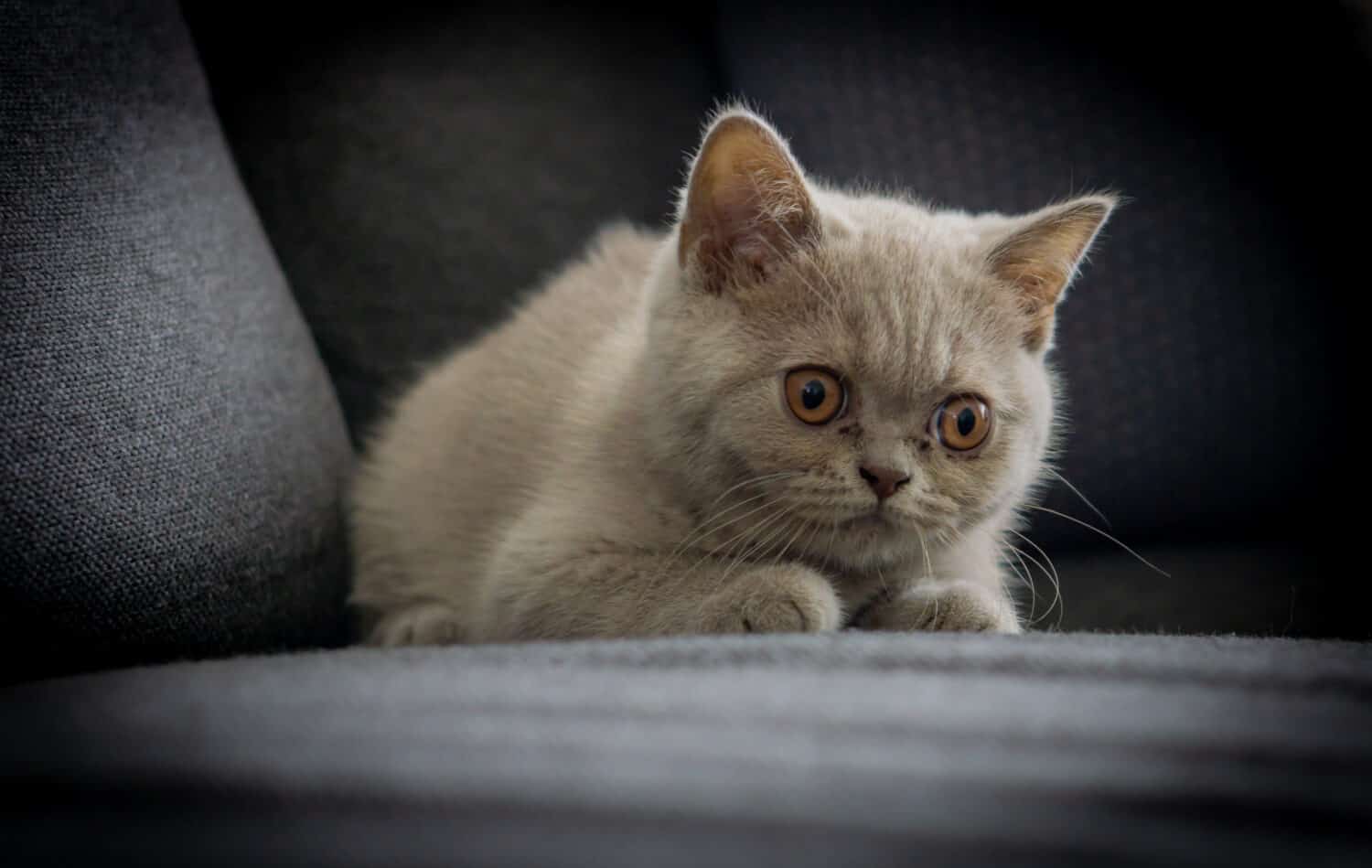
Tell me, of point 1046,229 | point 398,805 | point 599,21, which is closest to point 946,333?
Result: point 1046,229

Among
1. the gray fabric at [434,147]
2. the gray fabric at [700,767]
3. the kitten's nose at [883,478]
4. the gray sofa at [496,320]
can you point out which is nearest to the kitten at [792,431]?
the kitten's nose at [883,478]

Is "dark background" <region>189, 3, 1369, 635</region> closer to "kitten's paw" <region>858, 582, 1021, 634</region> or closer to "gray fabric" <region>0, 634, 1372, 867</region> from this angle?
"kitten's paw" <region>858, 582, 1021, 634</region>

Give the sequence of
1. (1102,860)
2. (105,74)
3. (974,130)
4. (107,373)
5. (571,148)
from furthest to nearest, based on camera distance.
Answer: (571,148), (974,130), (105,74), (107,373), (1102,860)

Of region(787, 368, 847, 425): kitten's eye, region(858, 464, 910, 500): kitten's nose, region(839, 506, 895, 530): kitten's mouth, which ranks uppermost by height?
region(787, 368, 847, 425): kitten's eye

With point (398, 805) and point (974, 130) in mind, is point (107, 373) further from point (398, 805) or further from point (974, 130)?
point (974, 130)

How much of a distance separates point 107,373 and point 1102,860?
2.71 feet

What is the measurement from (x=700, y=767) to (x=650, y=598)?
0.40 m

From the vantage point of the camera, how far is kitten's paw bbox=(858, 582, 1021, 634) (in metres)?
0.91

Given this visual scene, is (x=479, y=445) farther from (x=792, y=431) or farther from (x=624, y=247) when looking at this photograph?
(x=792, y=431)

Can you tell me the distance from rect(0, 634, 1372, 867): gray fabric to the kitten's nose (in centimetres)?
26

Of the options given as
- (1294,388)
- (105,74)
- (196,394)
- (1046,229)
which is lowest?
(1294,388)

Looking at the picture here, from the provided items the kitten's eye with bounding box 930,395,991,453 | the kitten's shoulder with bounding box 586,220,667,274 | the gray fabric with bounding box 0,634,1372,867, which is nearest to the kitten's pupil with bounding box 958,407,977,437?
the kitten's eye with bounding box 930,395,991,453

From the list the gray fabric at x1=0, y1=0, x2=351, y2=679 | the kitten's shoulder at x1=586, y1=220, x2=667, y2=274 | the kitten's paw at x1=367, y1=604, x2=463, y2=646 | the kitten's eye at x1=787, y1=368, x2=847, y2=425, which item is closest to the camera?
the gray fabric at x1=0, y1=0, x2=351, y2=679

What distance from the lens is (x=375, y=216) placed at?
1.46 m
